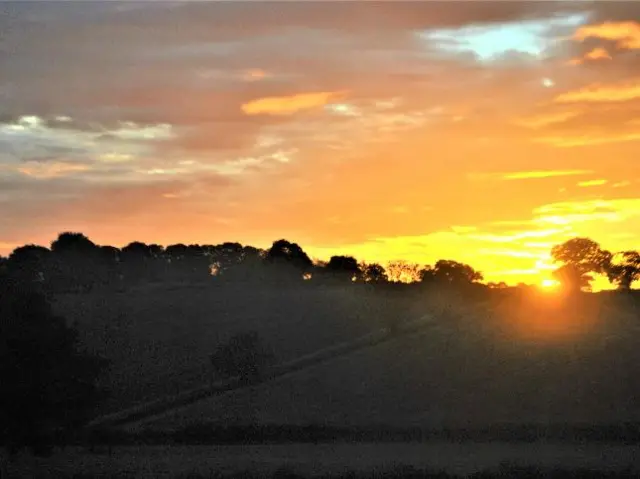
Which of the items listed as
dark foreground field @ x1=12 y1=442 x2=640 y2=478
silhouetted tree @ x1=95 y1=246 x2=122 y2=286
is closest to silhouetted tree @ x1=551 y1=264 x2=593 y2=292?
silhouetted tree @ x1=95 y1=246 x2=122 y2=286

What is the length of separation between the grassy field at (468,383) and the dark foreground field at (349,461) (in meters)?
7.69

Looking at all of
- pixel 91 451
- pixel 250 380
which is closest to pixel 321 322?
pixel 250 380

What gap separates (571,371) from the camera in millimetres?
83812

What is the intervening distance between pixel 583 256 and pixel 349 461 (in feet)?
418

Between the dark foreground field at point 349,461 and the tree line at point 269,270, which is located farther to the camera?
the tree line at point 269,270

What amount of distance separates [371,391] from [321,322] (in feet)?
121

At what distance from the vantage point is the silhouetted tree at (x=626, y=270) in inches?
6599

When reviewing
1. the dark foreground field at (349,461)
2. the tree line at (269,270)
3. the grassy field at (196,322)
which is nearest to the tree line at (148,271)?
the tree line at (269,270)

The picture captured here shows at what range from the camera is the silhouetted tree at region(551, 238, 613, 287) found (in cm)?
16788

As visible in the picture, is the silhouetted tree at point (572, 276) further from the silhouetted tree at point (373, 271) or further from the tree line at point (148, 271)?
the silhouetted tree at point (373, 271)

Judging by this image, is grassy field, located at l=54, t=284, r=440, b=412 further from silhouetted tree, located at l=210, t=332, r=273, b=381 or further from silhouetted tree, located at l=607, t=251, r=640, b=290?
silhouetted tree, located at l=607, t=251, r=640, b=290

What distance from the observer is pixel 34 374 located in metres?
50.1

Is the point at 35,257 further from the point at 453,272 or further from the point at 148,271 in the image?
the point at 453,272

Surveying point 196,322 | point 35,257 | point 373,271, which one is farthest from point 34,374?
point 373,271
